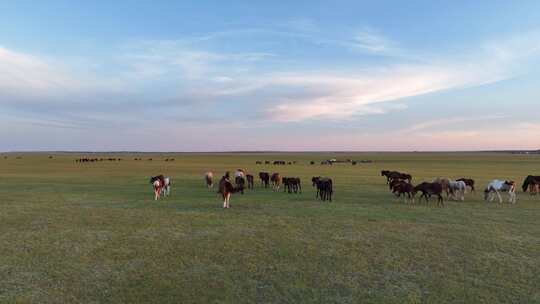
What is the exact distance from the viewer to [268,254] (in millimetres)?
9625

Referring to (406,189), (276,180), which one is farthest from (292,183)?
(406,189)

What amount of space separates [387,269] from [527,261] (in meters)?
3.83

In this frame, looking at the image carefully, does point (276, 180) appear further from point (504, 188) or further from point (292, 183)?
point (504, 188)

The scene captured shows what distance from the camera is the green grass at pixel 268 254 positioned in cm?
733

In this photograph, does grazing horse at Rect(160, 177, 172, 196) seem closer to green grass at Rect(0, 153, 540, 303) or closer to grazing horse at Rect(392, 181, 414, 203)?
green grass at Rect(0, 153, 540, 303)

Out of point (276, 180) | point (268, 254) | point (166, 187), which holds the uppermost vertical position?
point (276, 180)

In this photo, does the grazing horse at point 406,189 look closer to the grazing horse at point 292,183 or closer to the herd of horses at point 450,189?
the herd of horses at point 450,189

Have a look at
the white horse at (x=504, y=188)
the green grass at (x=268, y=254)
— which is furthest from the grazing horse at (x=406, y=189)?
the white horse at (x=504, y=188)

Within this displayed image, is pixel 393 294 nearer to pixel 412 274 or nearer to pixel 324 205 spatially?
pixel 412 274

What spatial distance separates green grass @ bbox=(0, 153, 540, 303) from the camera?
733 centimetres

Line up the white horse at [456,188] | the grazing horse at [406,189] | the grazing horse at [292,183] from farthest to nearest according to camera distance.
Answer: the grazing horse at [292,183] → the white horse at [456,188] → the grazing horse at [406,189]

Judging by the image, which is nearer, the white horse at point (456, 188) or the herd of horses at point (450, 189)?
the herd of horses at point (450, 189)

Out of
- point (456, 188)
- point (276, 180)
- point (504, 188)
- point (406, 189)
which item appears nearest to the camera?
point (406, 189)

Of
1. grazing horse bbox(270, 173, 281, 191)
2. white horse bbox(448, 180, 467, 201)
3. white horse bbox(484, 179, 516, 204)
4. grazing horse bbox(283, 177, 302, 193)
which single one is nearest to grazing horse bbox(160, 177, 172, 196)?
grazing horse bbox(283, 177, 302, 193)
